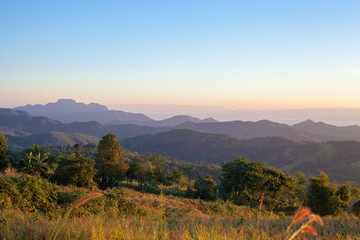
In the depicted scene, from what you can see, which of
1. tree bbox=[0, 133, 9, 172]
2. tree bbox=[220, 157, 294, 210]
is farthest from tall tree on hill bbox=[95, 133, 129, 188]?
tree bbox=[220, 157, 294, 210]

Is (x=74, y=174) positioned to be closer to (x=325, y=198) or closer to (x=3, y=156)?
(x=3, y=156)

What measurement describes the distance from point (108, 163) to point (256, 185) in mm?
19940

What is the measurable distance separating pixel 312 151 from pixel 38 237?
6218 inches

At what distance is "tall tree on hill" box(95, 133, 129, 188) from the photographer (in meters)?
33.1

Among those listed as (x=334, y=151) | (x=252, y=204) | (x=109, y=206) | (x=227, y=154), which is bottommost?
(x=227, y=154)

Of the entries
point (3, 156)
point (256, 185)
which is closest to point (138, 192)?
point (256, 185)

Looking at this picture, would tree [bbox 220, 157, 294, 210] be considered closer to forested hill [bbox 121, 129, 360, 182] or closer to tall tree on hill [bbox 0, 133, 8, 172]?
tall tree on hill [bbox 0, 133, 8, 172]

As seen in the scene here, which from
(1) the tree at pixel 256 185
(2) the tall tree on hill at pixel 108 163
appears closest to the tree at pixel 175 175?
(2) the tall tree on hill at pixel 108 163

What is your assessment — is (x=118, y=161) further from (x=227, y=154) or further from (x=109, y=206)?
(x=227, y=154)

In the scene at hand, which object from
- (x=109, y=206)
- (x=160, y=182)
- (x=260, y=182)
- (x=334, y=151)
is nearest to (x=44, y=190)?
(x=109, y=206)

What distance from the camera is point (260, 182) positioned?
29625mm

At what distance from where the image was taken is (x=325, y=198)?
90.9 feet

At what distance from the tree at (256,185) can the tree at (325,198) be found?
350cm

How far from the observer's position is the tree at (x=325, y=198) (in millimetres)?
27031
